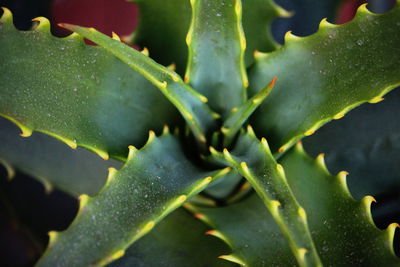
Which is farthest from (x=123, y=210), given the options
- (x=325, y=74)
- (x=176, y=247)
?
(x=325, y=74)

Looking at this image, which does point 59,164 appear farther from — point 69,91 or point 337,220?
point 337,220

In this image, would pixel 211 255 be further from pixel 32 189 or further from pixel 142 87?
pixel 32 189

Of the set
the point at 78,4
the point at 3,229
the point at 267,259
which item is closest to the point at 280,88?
the point at 267,259

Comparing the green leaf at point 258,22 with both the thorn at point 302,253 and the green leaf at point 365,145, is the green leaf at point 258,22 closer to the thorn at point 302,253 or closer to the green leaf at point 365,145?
the green leaf at point 365,145

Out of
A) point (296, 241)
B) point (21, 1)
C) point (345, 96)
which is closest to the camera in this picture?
point (296, 241)

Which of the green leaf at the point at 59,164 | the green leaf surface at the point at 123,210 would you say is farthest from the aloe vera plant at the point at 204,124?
the green leaf at the point at 59,164
